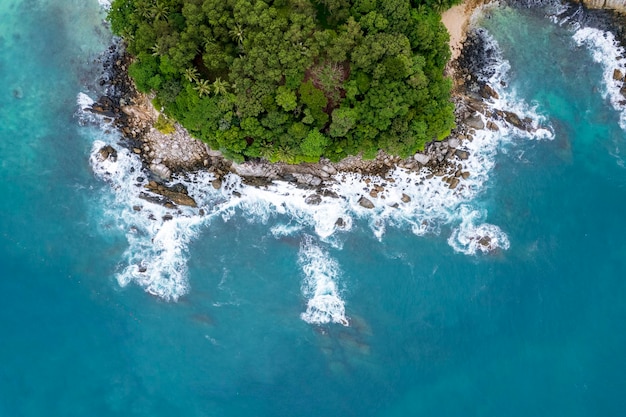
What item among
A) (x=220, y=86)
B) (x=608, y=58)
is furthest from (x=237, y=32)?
(x=608, y=58)

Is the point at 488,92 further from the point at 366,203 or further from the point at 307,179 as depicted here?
the point at 307,179

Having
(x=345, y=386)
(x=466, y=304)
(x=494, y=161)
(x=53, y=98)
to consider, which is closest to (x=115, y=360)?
(x=345, y=386)

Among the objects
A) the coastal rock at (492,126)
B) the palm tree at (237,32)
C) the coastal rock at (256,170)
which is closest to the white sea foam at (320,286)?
the coastal rock at (256,170)

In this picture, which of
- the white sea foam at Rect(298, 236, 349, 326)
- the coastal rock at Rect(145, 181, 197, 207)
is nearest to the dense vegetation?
the coastal rock at Rect(145, 181, 197, 207)

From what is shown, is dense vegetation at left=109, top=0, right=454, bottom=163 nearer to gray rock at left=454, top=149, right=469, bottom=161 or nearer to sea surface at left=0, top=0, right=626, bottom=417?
gray rock at left=454, top=149, right=469, bottom=161

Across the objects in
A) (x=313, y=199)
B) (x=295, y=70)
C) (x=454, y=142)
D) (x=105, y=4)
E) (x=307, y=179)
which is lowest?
(x=313, y=199)

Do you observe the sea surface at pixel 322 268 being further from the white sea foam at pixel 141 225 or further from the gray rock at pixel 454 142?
the gray rock at pixel 454 142

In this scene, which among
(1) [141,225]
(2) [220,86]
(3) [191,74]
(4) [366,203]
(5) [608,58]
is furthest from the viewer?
(5) [608,58]
